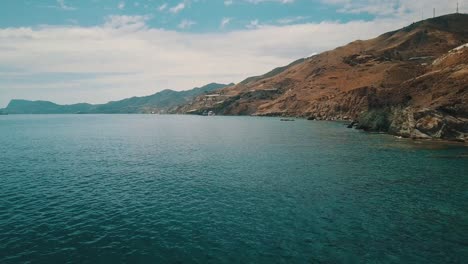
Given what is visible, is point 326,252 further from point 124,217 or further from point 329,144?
point 329,144

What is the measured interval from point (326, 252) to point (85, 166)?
60.9 meters

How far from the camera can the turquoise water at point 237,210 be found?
1286 inches

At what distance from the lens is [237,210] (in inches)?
1766

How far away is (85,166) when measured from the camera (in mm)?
76125

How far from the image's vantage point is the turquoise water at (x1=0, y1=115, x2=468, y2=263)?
107 ft

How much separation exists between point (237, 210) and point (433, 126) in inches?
3710

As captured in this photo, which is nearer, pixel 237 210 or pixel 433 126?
pixel 237 210

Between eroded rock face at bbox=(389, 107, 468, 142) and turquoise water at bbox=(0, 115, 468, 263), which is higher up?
eroded rock face at bbox=(389, 107, 468, 142)

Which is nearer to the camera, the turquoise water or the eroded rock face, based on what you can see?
the turquoise water

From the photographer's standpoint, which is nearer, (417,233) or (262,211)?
(417,233)

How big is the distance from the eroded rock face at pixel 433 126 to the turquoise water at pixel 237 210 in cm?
2920

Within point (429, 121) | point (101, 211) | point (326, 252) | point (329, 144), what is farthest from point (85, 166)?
point (429, 121)

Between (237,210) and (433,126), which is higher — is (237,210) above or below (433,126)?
below

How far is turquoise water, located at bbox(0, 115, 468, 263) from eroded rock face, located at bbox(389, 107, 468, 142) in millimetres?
29196
